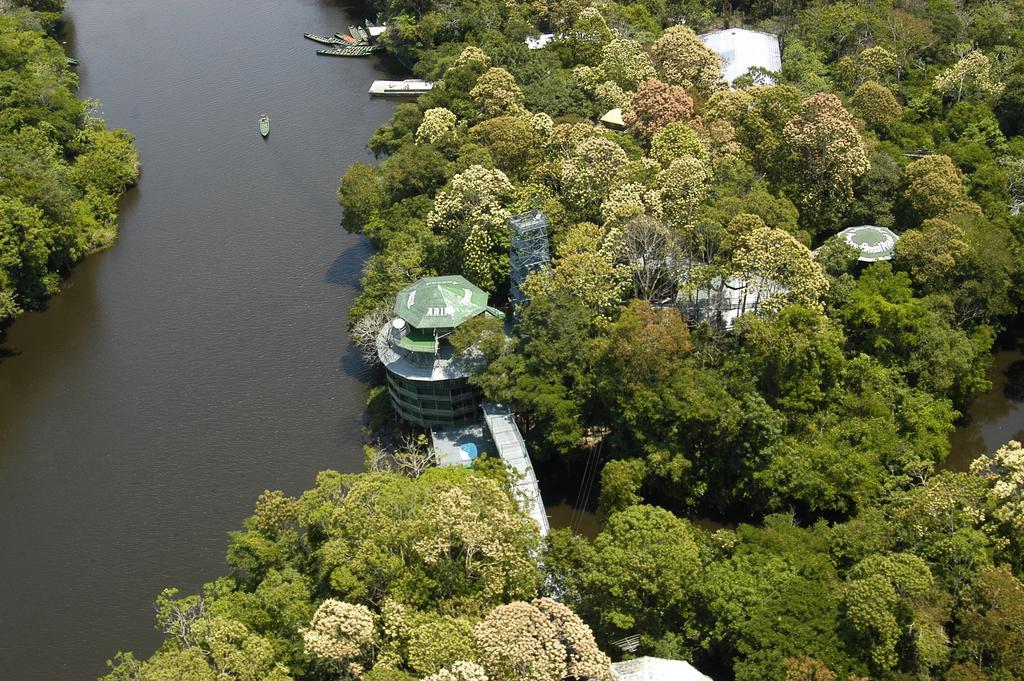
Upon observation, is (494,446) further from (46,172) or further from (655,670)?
(46,172)

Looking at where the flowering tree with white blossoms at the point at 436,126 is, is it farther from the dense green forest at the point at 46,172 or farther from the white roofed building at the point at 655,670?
the white roofed building at the point at 655,670

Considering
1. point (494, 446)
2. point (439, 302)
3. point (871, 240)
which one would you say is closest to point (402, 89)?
point (439, 302)

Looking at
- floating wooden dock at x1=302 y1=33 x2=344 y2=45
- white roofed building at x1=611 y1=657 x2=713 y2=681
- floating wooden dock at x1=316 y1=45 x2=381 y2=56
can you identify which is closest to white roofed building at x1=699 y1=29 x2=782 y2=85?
floating wooden dock at x1=316 y1=45 x2=381 y2=56

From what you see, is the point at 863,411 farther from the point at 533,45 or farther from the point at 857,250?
the point at 533,45

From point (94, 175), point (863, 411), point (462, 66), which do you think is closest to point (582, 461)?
point (863, 411)

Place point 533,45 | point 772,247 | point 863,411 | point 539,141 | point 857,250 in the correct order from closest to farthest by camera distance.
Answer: point 863,411, point 772,247, point 857,250, point 539,141, point 533,45

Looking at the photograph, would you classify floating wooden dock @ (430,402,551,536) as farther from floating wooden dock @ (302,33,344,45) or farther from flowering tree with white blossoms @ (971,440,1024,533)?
floating wooden dock @ (302,33,344,45)
